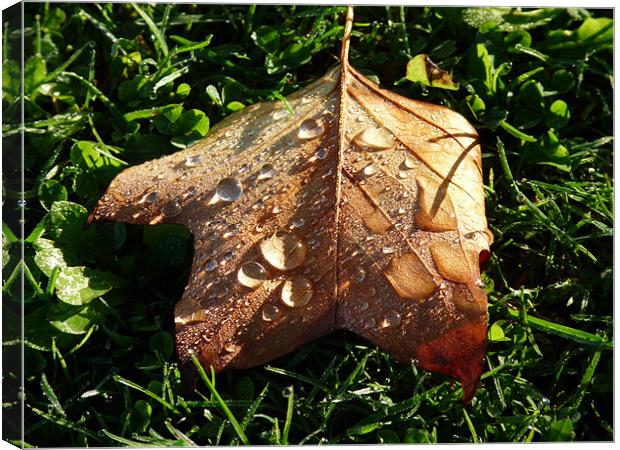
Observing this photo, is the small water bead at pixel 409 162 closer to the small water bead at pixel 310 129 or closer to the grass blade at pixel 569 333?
the small water bead at pixel 310 129

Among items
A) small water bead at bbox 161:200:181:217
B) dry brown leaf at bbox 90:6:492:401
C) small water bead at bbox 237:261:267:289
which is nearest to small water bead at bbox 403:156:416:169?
dry brown leaf at bbox 90:6:492:401

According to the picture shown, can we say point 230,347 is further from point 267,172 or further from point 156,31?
point 156,31

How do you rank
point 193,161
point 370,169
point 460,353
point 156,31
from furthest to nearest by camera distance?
point 156,31 < point 193,161 < point 370,169 < point 460,353

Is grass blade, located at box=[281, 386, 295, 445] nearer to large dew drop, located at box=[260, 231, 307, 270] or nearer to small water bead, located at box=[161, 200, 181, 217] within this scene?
large dew drop, located at box=[260, 231, 307, 270]

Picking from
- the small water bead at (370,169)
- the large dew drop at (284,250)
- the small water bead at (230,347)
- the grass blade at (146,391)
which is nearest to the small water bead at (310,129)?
the small water bead at (370,169)

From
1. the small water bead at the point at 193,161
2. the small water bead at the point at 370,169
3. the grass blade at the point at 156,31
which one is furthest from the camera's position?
the grass blade at the point at 156,31

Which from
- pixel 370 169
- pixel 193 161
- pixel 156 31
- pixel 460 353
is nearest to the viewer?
pixel 460 353

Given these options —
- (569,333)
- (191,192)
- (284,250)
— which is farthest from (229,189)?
(569,333)
